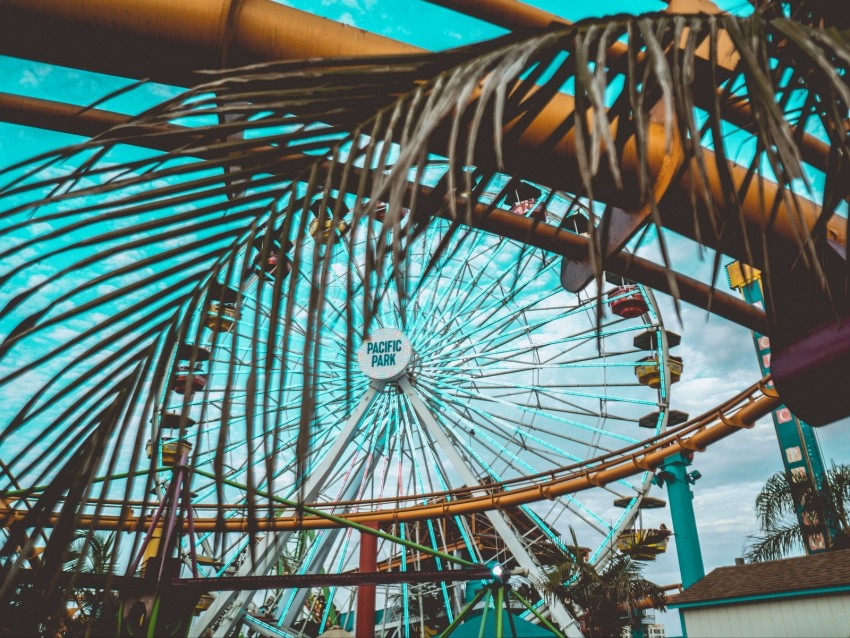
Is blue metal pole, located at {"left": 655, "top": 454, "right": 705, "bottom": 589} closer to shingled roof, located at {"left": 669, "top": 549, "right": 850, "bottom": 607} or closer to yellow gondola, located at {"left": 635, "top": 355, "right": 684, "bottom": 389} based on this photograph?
shingled roof, located at {"left": 669, "top": 549, "right": 850, "bottom": 607}

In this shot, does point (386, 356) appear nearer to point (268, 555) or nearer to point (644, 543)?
point (268, 555)

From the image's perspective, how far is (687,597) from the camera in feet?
32.6

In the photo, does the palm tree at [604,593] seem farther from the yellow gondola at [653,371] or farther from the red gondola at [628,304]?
the red gondola at [628,304]

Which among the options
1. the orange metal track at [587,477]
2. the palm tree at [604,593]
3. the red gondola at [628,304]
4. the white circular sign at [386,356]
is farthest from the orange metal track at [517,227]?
the red gondola at [628,304]

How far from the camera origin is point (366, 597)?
10.9 metres

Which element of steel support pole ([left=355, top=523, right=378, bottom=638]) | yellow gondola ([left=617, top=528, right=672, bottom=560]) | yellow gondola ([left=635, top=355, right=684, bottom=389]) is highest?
yellow gondola ([left=635, top=355, right=684, bottom=389])

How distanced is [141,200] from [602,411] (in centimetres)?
1451

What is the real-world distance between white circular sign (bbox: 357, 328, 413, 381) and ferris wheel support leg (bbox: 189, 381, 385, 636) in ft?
2.06

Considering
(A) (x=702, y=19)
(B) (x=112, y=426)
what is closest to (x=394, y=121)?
(A) (x=702, y=19)

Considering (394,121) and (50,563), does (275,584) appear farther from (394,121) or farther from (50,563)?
(394,121)

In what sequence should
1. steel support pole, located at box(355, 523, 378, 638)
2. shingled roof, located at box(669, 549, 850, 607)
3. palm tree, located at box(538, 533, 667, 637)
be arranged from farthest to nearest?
steel support pole, located at box(355, 523, 378, 638)
palm tree, located at box(538, 533, 667, 637)
shingled roof, located at box(669, 549, 850, 607)

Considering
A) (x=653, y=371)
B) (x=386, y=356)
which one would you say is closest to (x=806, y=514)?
(x=653, y=371)

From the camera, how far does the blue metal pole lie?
428 inches

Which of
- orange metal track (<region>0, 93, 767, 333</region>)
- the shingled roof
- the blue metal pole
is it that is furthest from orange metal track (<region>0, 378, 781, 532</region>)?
orange metal track (<region>0, 93, 767, 333</region>)
